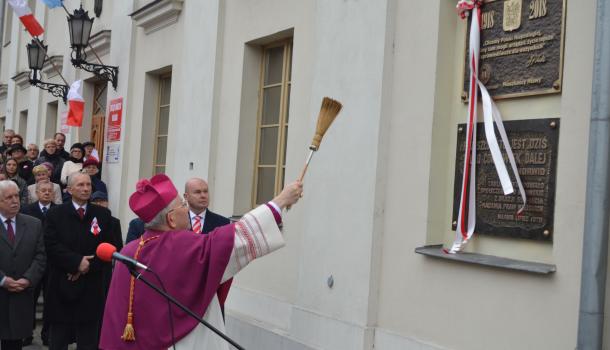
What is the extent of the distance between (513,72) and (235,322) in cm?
443

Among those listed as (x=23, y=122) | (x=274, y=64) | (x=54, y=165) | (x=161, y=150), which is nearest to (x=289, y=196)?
(x=274, y=64)

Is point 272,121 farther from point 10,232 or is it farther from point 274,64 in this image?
point 10,232

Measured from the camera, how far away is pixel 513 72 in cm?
518

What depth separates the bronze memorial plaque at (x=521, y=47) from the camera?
16.0 feet

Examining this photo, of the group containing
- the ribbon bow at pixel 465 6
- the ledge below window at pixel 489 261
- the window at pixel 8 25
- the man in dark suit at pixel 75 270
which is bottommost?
the man in dark suit at pixel 75 270

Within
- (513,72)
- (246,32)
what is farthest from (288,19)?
(513,72)

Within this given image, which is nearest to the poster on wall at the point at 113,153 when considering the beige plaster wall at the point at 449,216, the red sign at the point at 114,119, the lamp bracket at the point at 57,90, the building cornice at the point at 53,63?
the red sign at the point at 114,119

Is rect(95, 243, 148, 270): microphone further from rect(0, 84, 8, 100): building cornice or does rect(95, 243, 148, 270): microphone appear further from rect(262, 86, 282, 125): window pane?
rect(0, 84, 8, 100): building cornice

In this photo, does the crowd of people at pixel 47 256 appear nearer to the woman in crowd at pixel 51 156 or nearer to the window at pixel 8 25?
the woman in crowd at pixel 51 156

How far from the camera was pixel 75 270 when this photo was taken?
696 centimetres

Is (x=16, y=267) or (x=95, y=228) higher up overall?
(x=95, y=228)

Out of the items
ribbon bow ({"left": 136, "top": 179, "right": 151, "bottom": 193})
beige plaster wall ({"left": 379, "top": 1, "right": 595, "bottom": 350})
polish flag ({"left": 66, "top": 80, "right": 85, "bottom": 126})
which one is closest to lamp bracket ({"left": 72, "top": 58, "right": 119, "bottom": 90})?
polish flag ({"left": 66, "top": 80, "right": 85, "bottom": 126})

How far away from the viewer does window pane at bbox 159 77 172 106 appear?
11750mm

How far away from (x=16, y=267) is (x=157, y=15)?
5.49m
